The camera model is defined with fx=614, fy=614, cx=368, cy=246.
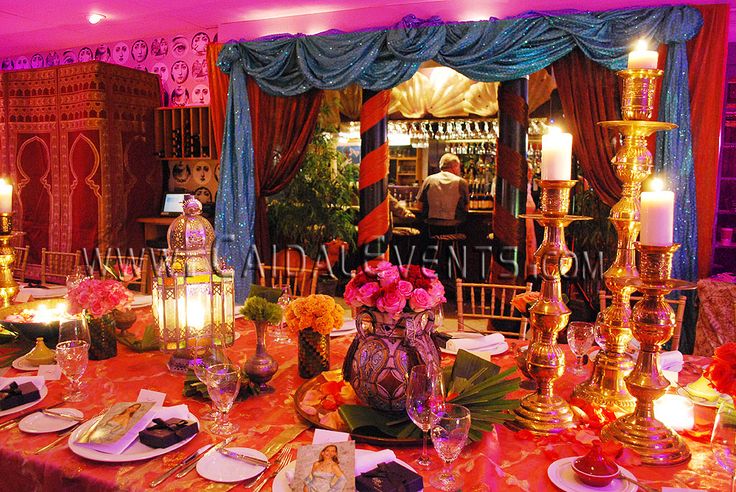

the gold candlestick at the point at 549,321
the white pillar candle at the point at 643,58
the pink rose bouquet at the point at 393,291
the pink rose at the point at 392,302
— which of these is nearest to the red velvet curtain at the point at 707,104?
the white pillar candle at the point at 643,58

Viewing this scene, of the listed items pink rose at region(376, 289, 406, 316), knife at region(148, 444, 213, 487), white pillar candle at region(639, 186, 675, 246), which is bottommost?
knife at region(148, 444, 213, 487)

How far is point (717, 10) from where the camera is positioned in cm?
406

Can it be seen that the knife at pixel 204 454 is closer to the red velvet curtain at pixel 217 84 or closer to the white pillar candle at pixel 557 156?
the white pillar candle at pixel 557 156

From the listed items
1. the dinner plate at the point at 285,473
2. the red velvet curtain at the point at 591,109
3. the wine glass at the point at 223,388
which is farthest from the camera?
the red velvet curtain at the point at 591,109

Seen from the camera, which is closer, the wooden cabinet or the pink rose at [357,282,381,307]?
the pink rose at [357,282,381,307]

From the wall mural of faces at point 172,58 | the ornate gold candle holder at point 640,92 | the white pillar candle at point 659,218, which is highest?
the wall mural of faces at point 172,58

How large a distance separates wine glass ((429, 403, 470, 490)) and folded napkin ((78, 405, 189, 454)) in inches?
26.8

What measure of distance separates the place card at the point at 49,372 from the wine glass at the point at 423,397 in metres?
1.19

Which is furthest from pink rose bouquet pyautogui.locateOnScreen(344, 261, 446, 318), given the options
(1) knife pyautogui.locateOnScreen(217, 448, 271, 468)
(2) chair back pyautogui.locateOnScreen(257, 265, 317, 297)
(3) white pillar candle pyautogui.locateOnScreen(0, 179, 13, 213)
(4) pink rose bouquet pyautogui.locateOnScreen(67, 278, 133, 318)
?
(3) white pillar candle pyautogui.locateOnScreen(0, 179, 13, 213)

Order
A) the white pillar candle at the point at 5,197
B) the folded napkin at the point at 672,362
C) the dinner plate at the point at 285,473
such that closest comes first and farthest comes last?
the dinner plate at the point at 285,473
the folded napkin at the point at 672,362
the white pillar candle at the point at 5,197

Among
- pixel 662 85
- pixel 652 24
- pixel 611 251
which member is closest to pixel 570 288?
pixel 611 251

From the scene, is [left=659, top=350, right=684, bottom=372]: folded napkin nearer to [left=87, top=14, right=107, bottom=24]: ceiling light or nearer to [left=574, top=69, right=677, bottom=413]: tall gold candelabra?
[left=574, top=69, right=677, bottom=413]: tall gold candelabra

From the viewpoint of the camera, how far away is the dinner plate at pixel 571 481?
129 centimetres

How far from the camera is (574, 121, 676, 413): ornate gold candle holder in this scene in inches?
66.6
